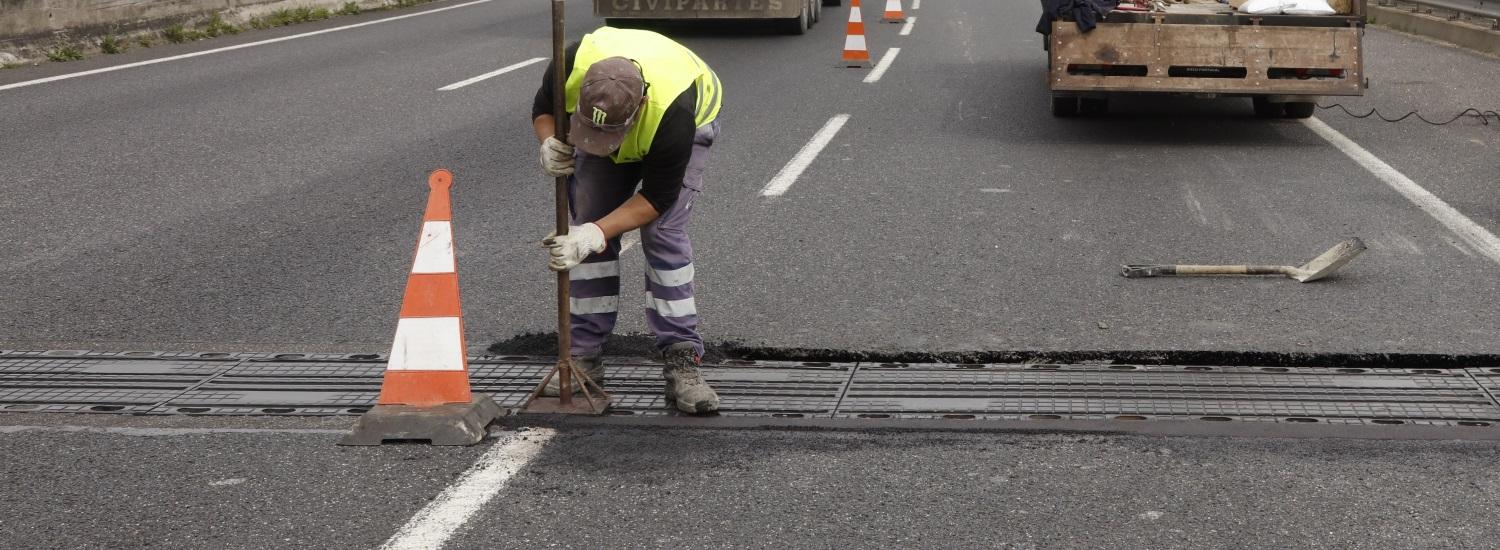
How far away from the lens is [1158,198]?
8047mm

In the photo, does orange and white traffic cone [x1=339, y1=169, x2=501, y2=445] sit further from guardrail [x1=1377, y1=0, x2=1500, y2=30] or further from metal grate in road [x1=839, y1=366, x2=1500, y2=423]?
guardrail [x1=1377, y1=0, x2=1500, y2=30]

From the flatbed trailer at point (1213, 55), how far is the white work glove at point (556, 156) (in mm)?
6277

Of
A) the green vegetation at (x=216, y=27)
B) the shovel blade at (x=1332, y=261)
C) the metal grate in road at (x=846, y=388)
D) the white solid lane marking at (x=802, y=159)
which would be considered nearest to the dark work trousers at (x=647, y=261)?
the metal grate in road at (x=846, y=388)

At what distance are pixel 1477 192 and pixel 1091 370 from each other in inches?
165

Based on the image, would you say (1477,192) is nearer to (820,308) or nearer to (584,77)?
(820,308)

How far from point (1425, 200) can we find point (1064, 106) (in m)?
3.44

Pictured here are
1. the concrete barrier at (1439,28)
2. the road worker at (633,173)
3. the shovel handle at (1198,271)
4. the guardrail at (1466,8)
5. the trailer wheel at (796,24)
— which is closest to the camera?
the road worker at (633,173)

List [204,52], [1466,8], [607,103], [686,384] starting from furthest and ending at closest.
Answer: [1466,8] → [204,52] → [686,384] → [607,103]

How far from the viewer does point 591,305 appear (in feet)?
15.9

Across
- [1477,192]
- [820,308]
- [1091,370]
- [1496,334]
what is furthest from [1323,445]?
[1477,192]

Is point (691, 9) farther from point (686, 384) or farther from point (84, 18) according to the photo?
point (686, 384)

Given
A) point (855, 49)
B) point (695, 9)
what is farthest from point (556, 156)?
point (695, 9)

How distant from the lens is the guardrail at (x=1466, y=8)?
1535 cm

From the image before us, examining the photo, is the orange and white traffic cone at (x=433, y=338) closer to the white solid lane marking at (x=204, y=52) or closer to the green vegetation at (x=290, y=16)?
the white solid lane marking at (x=204, y=52)
